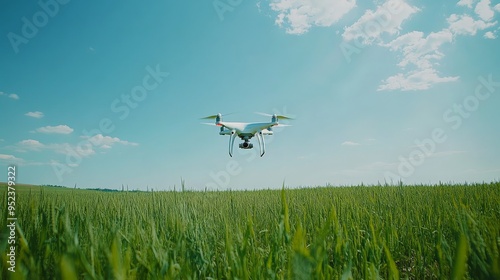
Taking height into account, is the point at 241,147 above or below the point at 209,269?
above

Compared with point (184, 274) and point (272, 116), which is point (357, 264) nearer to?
point (184, 274)

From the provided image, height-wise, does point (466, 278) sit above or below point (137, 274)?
below

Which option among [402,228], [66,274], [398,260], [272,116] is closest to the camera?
[66,274]

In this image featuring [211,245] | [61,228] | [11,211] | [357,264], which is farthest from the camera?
[211,245]

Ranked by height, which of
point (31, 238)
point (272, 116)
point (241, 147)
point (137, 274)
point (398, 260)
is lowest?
point (398, 260)

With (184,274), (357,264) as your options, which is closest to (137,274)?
(184,274)

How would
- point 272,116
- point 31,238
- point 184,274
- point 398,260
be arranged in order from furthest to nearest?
1. point 272,116
2. point 398,260
3. point 31,238
4. point 184,274

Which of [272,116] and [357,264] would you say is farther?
[272,116]

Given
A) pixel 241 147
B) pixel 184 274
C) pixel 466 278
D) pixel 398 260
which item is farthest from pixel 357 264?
pixel 241 147

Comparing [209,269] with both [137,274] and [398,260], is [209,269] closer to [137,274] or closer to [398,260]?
[137,274]
